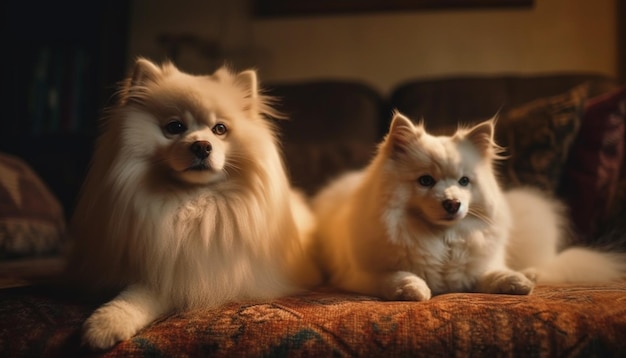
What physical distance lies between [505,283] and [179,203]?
0.93m

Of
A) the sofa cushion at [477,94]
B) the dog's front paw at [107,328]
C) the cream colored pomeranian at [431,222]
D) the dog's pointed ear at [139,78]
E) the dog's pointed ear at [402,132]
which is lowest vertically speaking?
the dog's front paw at [107,328]

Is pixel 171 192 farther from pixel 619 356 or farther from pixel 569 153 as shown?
pixel 569 153

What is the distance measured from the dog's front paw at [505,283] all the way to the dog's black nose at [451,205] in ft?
0.77

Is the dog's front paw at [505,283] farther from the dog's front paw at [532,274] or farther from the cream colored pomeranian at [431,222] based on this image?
the dog's front paw at [532,274]

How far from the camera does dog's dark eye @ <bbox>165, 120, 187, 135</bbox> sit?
4.21 feet

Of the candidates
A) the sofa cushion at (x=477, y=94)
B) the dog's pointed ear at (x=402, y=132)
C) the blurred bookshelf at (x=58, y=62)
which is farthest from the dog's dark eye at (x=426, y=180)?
the blurred bookshelf at (x=58, y=62)

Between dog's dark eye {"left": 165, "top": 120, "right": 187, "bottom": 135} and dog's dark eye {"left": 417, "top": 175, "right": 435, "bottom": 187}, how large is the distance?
0.70 m

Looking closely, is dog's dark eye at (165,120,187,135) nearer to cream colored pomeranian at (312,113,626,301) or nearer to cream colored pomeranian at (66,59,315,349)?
cream colored pomeranian at (66,59,315,349)

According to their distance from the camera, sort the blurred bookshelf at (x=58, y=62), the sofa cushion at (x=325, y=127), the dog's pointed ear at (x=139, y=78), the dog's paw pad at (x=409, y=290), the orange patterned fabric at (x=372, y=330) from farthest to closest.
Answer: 1. the blurred bookshelf at (x=58, y=62)
2. the sofa cushion at (x=325, y=127)
3. the dog's pointed ear at (x=139, y=78)
4. the dog's paw pad at (x=409, y=290)
5. the orange patterned fabric at (x=372, y=330)

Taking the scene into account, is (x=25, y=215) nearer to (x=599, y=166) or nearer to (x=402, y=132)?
(x=402, y=132)

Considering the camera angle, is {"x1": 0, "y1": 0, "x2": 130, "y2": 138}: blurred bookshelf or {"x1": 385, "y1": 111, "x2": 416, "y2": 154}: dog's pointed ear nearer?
{"x1": 385, "y1": 111, "x2": 416, "y2": 154}: dog's pointed ear

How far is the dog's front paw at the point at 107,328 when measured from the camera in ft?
3.21

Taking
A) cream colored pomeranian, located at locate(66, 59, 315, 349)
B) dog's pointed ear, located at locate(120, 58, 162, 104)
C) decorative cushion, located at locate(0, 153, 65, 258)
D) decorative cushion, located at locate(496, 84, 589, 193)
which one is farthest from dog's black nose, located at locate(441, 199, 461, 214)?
decorative cushion, located at locate(0, 153, 65, 258)

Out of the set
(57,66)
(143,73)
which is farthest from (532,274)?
(57,66)
